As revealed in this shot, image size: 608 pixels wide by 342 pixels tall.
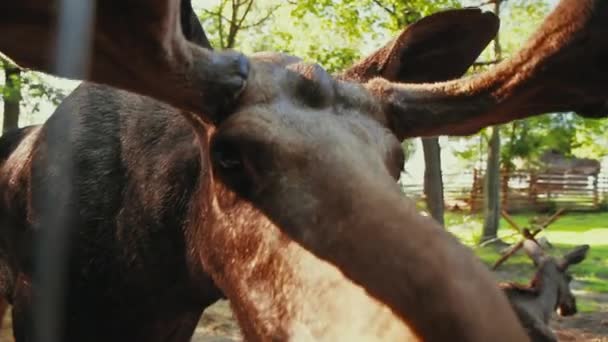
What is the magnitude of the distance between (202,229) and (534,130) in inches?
1115

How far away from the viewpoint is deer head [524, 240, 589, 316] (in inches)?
324

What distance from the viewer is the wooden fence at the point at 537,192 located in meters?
30.2

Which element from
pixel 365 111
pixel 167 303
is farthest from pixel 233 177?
pixel 167 303

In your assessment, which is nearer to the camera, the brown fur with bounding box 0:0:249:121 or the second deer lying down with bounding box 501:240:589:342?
the brown fur with bounding box 0:0:249:121

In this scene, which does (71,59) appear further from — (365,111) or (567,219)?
(567,219)

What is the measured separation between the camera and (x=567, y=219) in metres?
27.1

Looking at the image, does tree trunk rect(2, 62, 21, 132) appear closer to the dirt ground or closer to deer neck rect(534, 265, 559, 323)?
the dirt ground

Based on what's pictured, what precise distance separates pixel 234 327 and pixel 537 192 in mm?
25208

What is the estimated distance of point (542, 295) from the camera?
7570 mm

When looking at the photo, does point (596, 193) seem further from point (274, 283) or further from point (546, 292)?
point (274, 283)

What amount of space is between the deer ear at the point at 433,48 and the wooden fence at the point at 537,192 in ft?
89.9

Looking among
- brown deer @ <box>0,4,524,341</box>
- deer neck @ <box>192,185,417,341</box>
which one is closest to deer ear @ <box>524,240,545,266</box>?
brown deer @ <box>0,4,524,341</box>

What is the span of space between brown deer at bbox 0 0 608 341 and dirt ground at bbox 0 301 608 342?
184 inches

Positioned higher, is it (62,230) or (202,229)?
(202,229)
